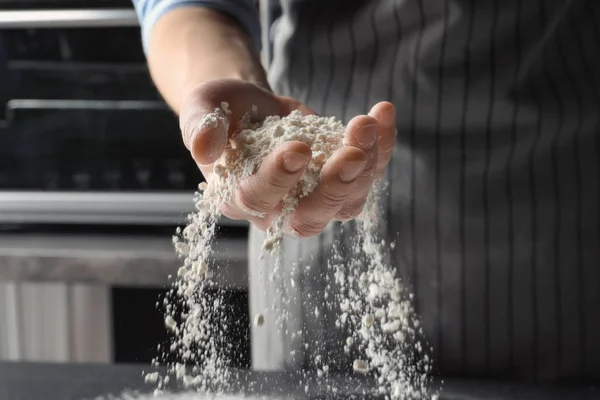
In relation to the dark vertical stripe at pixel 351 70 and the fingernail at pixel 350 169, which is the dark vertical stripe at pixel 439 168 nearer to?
the dark vertical stripe at pixel 351 70

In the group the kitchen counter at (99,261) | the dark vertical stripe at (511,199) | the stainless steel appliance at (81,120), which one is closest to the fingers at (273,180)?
the dark vertical stripe at (511,199)

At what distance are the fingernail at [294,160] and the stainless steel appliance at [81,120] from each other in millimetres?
748

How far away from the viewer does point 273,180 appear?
47 cm

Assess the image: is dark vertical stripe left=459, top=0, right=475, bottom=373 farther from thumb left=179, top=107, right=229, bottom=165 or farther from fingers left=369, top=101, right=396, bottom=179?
thumb left=179, top=107, right=229, bottom=165

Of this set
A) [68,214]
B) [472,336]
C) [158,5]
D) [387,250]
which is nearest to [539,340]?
[472,336]

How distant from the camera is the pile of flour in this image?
533 mm

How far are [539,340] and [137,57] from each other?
85cm

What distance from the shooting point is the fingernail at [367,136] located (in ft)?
1.59

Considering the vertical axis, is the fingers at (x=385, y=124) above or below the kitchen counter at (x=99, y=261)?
Result: above

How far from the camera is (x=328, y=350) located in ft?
2.45

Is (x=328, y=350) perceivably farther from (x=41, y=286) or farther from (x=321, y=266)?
(x=41, y=286)

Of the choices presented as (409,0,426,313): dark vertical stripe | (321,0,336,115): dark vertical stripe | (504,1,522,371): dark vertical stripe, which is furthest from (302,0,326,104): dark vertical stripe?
(504,1,522,371): dark vertical stripe

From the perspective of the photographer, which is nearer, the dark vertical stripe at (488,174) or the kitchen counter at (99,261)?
the dark vertical stripe at (488,174)

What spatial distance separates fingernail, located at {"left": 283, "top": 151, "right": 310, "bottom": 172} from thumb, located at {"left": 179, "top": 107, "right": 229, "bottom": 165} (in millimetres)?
52
